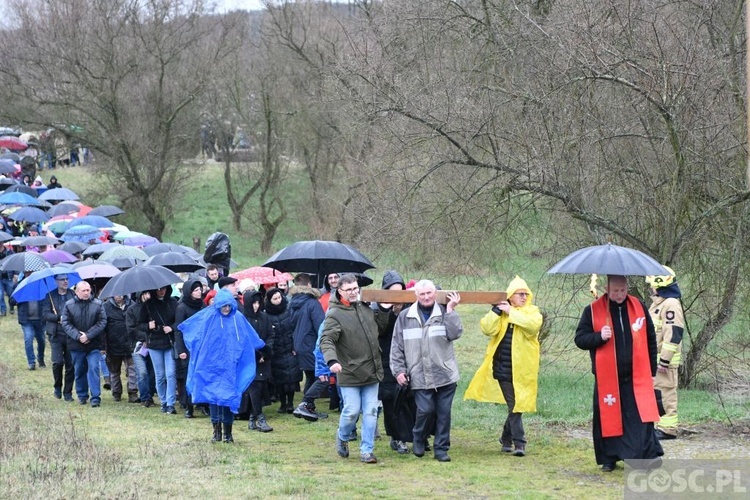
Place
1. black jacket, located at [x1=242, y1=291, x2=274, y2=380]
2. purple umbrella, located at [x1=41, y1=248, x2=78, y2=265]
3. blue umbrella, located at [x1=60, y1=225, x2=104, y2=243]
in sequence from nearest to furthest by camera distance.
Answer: black jacket, located at [x1=242, y1=291, x2=274, y2=380] → purple umbrella, located at [x1=41, y1=248, x2=78, y2=265] → blue umbrella, located at [x1=60, y1=225, x2=104, y2=243]

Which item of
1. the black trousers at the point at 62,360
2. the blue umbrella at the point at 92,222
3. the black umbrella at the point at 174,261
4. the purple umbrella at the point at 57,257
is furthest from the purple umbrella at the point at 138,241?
the black trousers at the point at 62,360

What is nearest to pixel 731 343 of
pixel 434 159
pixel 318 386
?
pixel 434 159

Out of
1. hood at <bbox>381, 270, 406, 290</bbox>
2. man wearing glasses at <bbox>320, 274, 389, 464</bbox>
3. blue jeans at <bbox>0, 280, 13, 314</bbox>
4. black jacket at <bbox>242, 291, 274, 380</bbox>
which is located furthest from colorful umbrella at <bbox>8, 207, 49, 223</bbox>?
man wearing glasses at <bbox>320, 274, 389, 464</bbox>

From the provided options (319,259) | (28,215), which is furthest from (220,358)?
(28,215)

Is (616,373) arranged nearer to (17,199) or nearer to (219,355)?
(219,355)

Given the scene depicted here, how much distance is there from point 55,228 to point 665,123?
20.6 m

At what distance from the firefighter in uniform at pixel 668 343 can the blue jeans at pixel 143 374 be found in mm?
6863

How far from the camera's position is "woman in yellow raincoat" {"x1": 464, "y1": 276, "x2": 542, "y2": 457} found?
1012cm

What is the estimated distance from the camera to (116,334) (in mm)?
14523

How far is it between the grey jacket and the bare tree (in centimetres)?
2921

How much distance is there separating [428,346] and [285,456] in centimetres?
183

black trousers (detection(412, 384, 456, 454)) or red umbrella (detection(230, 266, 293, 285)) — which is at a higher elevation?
red umbrella (detection(230, 266, 293, 285))

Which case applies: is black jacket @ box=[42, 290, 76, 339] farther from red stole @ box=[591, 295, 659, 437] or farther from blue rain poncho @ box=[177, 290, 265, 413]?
red stole @ box=[591, 295, 659, 437]

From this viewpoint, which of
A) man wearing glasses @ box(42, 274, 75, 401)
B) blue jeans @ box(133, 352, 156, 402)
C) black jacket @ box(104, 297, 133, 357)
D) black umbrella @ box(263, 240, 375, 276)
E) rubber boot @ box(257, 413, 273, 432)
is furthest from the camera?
man wearing glasses @ box(42, 274, 75, 401)
